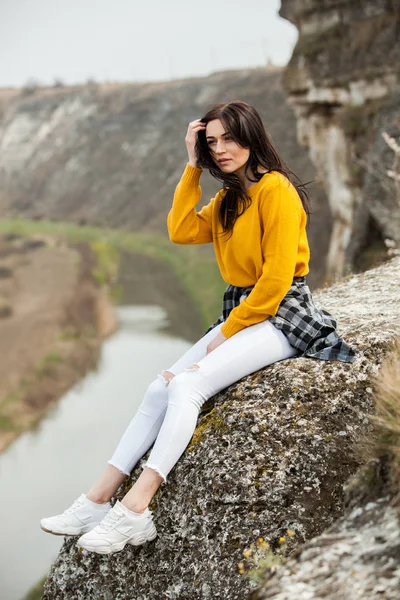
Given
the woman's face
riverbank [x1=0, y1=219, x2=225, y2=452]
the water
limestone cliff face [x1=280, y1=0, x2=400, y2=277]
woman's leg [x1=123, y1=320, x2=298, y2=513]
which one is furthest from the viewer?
riverbank [x1=0, y1=219, x2=225, y2=452]

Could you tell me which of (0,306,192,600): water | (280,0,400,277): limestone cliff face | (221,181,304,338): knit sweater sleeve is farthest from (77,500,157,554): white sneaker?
(280,0,400,277): limestone cliff face

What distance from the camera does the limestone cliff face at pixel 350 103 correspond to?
1464 centimetres

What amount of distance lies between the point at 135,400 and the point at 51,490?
4.86 metres

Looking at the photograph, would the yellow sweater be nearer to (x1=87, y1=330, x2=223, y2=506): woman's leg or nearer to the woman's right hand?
the woman's right hand

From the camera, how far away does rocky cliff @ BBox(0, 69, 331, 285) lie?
5156 centimetres

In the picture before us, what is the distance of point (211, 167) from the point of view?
3934 millimetres

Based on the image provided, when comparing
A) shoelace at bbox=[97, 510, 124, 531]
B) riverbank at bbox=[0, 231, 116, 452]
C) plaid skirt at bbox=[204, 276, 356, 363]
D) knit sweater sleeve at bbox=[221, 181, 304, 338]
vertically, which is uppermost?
knit sweater sleeve at bbox=[221, 181, 304, 338]

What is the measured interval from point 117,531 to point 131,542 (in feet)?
0.50

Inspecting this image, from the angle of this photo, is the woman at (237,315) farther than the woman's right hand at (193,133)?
No

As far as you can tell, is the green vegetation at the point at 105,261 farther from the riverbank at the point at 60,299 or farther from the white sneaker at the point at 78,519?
the white sneaker at the point at 78,519

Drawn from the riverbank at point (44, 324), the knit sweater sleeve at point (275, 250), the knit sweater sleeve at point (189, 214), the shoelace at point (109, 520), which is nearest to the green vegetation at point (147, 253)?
the riverbank at point (44, 324)

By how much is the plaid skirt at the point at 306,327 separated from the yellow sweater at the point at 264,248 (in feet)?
A: 0.28

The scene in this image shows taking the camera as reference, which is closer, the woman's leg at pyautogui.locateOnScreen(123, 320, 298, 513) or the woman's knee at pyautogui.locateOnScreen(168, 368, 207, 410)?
the woman's leg at pyautogui.locateOnScreen(123, 320, 298, 513)

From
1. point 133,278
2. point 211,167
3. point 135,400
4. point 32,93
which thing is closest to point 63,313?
point 133,278
